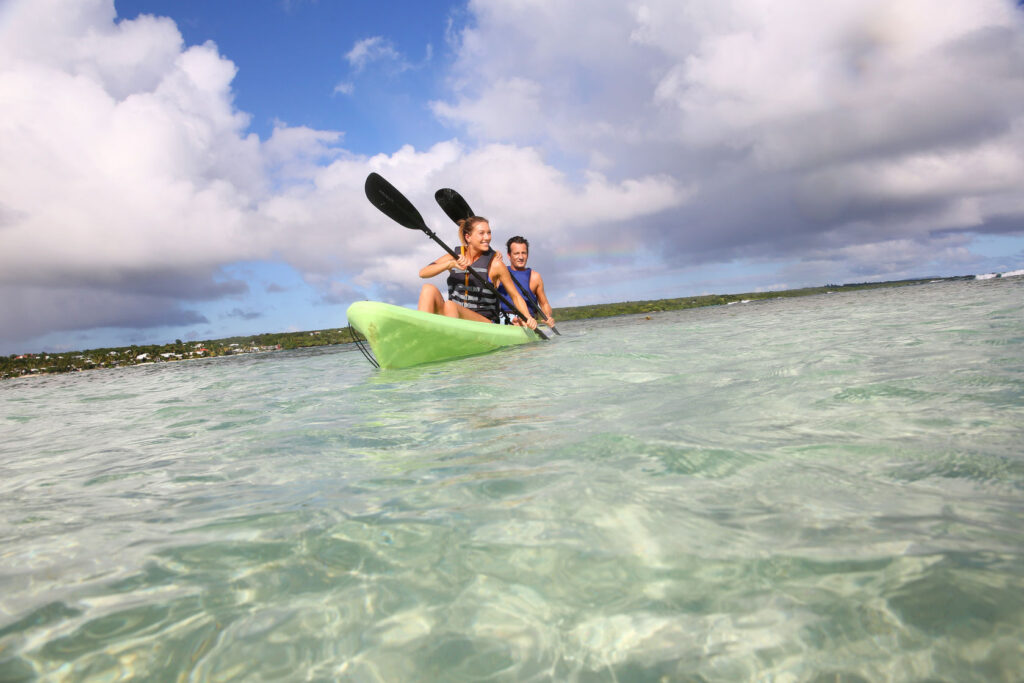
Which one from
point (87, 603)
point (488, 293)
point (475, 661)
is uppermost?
point (488, 293)

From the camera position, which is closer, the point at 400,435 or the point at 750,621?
the point at 750,621

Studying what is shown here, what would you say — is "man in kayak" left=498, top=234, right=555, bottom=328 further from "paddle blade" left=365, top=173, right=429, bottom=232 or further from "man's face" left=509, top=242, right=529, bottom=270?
"paddle blade" left=365, top=173, right=429, bottom=232

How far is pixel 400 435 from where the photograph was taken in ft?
11.5

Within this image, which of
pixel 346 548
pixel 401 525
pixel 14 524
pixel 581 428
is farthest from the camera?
pixel 581 428

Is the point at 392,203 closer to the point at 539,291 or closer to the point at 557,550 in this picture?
the point at 539,291

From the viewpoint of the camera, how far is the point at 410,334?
8.08 m

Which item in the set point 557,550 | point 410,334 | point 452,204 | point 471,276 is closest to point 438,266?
point 471,276

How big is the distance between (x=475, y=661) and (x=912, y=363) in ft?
15.6

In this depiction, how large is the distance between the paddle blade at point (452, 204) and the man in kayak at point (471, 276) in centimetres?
239

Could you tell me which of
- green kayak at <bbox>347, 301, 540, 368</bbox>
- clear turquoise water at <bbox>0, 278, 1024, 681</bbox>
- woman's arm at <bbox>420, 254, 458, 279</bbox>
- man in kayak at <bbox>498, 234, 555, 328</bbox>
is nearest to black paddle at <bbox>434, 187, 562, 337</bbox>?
man in kayak at <bbox>498, 234, 555, 328</bbox>

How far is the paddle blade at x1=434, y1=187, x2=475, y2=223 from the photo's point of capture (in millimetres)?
12438

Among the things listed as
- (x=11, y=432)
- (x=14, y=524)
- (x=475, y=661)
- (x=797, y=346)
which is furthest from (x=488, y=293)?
(x=475, y=661)

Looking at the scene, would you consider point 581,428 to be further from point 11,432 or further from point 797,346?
Answer: point 11,432

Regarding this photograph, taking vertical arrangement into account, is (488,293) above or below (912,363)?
above
